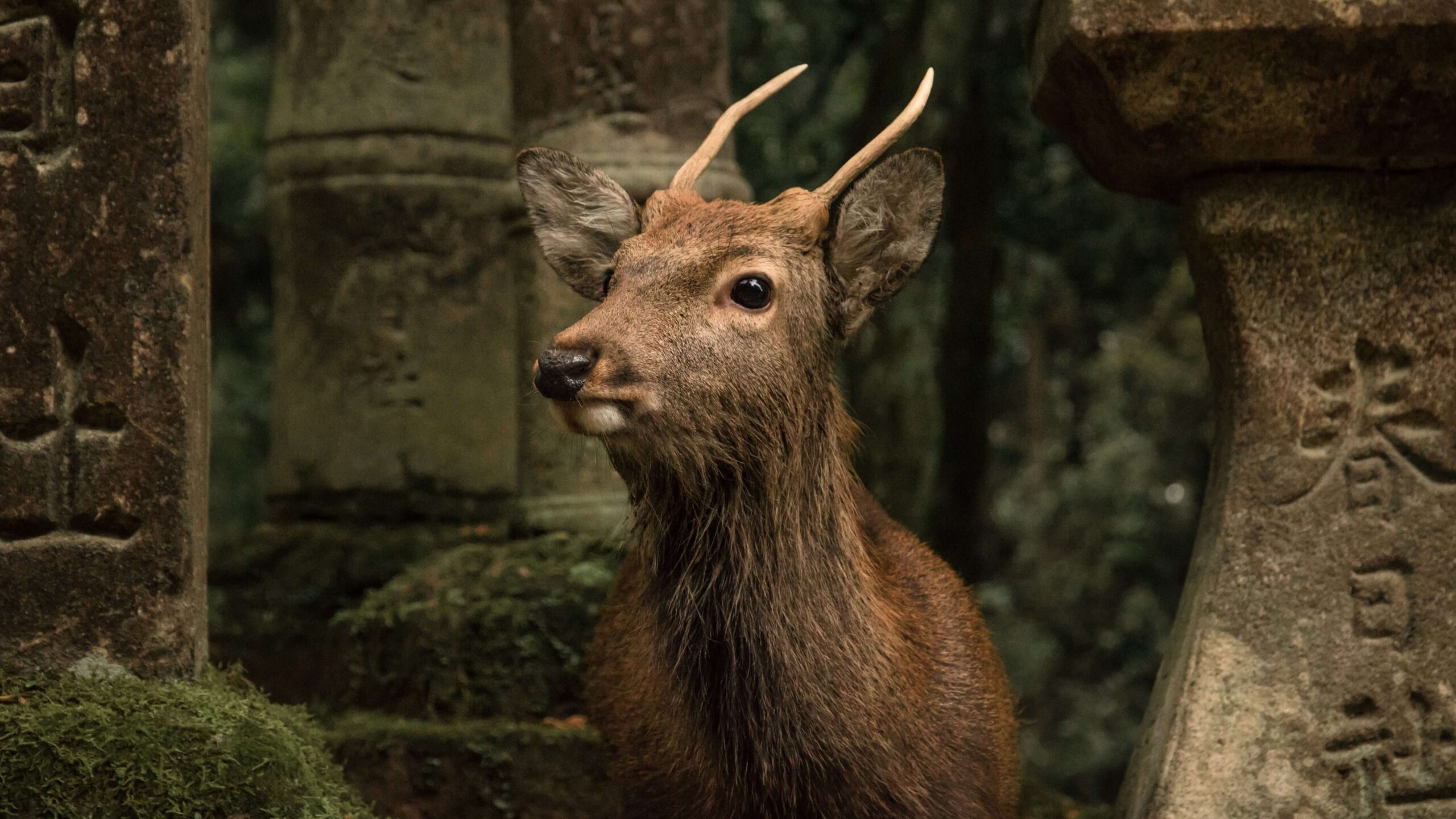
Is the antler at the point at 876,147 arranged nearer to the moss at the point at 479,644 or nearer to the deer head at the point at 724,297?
the deer head at the point at 724,297

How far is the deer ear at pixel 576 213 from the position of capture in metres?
4.71

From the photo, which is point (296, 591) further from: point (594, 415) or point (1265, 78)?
point (1265, 78)

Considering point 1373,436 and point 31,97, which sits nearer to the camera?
point 31,97

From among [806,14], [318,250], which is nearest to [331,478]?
[318,250]

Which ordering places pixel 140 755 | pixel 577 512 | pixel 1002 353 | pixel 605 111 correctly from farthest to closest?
1. pixel 1002 353
2. pixel 577 512
3. pixel 605 111
4. pixel 140 755

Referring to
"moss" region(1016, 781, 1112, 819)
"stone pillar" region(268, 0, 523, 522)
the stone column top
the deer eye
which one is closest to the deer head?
the deer eye

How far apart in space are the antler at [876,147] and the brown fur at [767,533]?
0.08 m

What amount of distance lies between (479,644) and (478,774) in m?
0.57

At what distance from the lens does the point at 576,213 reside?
15.7ft

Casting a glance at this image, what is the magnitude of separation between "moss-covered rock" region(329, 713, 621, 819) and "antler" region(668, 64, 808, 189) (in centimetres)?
200

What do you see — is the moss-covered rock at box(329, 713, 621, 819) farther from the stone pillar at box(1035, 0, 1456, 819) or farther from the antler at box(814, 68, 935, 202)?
the antler at box(814, 68, 935, 202)

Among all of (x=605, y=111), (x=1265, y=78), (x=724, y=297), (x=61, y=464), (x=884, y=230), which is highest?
(x=605, y=111)

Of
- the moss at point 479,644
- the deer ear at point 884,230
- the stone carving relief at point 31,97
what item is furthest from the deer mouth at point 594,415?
the moss at point 479,644

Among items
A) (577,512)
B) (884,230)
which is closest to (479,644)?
(577,512)
